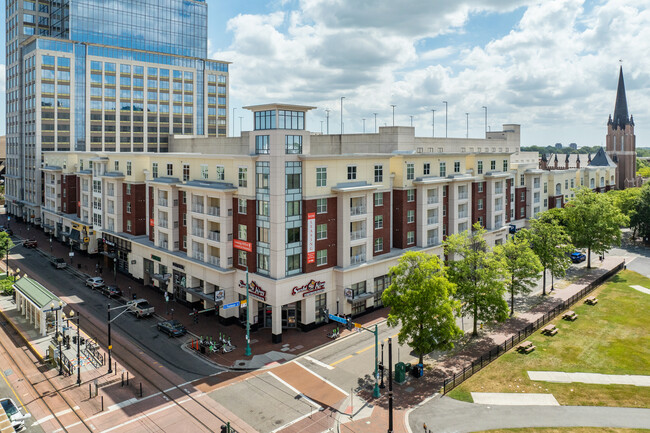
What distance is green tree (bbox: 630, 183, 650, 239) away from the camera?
99.2m

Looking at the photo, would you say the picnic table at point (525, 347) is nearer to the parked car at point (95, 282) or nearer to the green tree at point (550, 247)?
the green tree at point (550, 247)

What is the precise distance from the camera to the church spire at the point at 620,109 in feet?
547

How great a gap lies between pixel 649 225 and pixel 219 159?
9126 cm

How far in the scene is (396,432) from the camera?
3359 cm

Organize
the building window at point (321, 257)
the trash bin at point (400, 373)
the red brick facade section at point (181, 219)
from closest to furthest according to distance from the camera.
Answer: the trash bin at point (400, 373), the building window at point (321, 257), the red brick facade section at point (181, 219)

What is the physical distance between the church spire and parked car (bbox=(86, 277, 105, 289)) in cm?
17180

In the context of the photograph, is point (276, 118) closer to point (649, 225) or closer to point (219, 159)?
point (219, 159)

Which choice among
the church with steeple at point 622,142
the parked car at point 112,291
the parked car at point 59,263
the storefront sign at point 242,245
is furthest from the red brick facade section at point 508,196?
Result: the church with steeple at point 622,142

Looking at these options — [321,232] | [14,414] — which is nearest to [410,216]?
[321,232]

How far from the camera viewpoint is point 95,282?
68.3m

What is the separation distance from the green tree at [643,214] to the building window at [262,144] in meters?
87.5

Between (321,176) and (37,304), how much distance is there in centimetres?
3338

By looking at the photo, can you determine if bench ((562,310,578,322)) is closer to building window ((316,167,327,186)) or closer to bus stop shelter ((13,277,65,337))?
building window ((316,167,327,186))

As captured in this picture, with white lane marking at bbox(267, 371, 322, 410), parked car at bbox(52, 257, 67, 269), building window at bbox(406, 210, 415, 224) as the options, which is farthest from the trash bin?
parked car at bbox(52, 257, 67, 269)
